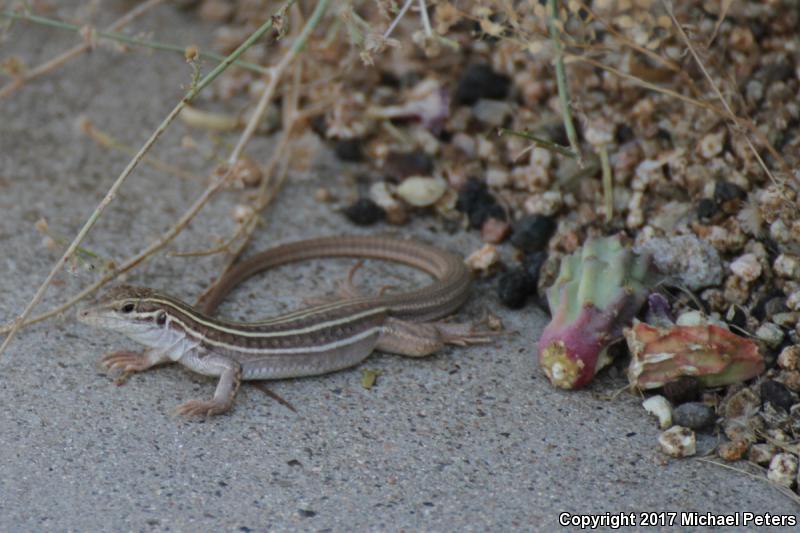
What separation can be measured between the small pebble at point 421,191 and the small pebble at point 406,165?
0.20ft

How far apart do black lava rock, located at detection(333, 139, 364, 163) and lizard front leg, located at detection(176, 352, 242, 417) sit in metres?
1.68

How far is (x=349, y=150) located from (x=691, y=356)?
212 cm

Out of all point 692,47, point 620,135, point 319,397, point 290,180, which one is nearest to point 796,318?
point 692,47

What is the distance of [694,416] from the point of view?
3.37m

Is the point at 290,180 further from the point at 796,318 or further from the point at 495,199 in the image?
the point at 796,318

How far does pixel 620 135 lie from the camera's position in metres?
4.55

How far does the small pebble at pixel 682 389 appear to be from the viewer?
345 cm

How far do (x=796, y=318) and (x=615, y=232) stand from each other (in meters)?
0.87

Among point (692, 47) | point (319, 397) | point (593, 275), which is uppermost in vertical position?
point (692, 47)

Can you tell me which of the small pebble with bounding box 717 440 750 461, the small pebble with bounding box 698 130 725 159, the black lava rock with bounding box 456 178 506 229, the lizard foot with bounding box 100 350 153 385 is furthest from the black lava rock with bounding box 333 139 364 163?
the small pebble with bounding box 717 440 750 461

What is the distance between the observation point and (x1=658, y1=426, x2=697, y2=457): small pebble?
3.25m

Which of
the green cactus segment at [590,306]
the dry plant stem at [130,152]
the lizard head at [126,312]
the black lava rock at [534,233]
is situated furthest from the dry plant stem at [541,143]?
the dry plant stem at [130,152]

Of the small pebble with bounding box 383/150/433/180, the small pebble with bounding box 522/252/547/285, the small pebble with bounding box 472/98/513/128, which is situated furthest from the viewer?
the small pebble with bounding box 472/98/513/128

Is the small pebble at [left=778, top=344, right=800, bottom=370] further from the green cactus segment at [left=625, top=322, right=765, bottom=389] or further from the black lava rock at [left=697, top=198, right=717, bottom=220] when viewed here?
the black lava rock at [left=697, top=198, right=717, bottom=220]
